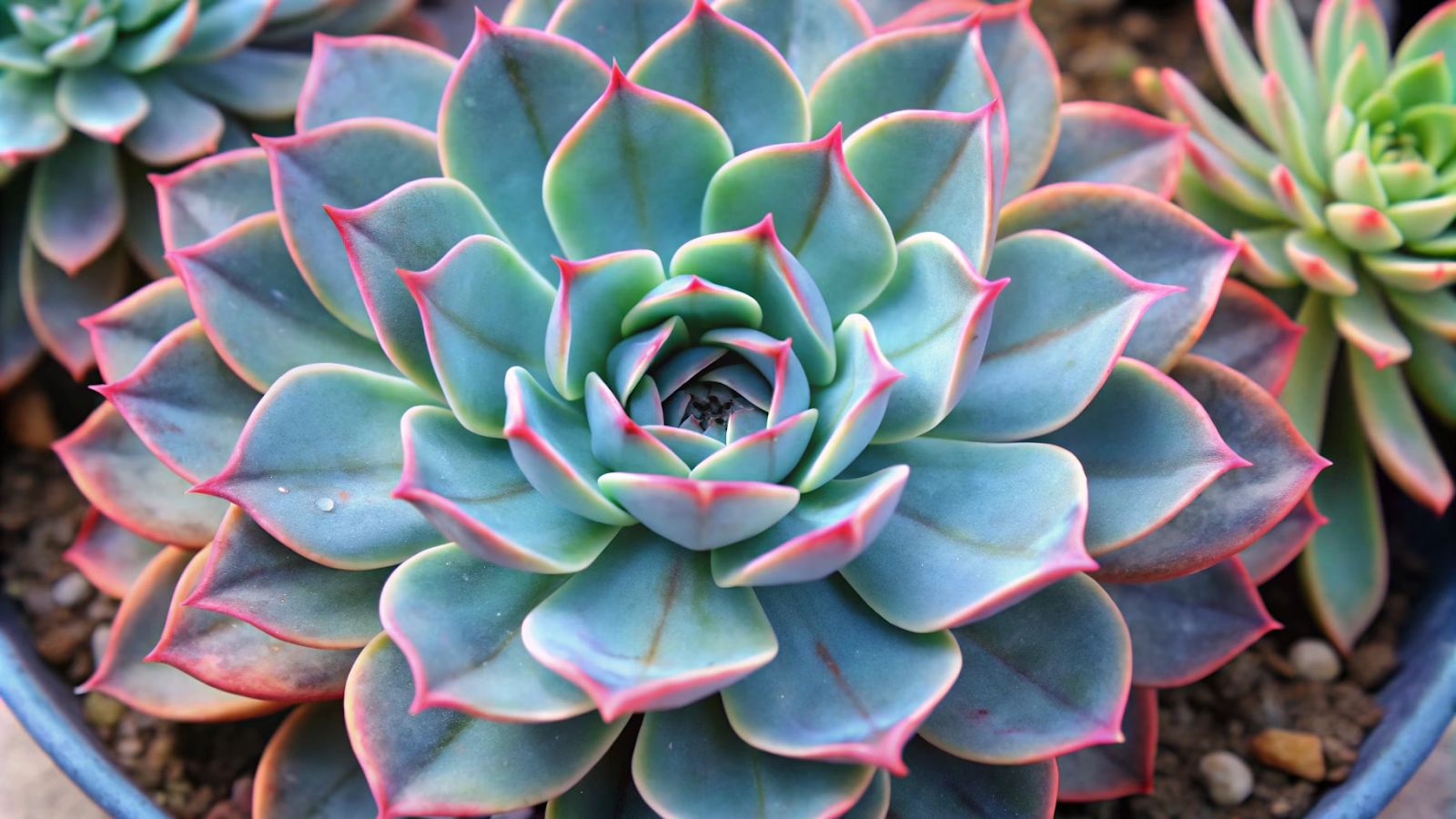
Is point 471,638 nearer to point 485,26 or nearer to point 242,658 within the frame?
point 242,658

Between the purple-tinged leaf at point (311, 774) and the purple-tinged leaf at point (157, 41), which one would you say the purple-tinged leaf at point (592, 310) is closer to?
the purple-tinged leaf at point (311, 774)

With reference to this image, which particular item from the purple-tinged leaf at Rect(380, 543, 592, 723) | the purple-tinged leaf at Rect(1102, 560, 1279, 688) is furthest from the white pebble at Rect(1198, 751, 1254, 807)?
the purple-tinged leaf at Rect(380, 543, 592, 723)

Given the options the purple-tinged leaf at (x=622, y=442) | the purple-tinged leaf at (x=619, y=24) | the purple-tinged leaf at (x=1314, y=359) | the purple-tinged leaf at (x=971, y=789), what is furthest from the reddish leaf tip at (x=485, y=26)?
the purple-tinged leaf at (x=1314, y=359)

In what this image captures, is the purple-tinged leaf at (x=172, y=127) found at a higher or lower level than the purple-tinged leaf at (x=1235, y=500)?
higher

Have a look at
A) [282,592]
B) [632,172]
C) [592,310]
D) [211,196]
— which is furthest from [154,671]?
[632,172]

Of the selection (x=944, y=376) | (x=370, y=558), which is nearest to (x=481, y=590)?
(x=370, y=558)

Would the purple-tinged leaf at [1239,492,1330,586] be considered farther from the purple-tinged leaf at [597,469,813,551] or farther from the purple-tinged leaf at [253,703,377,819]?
the purple-tinged leaf at [253,703,377,819]
